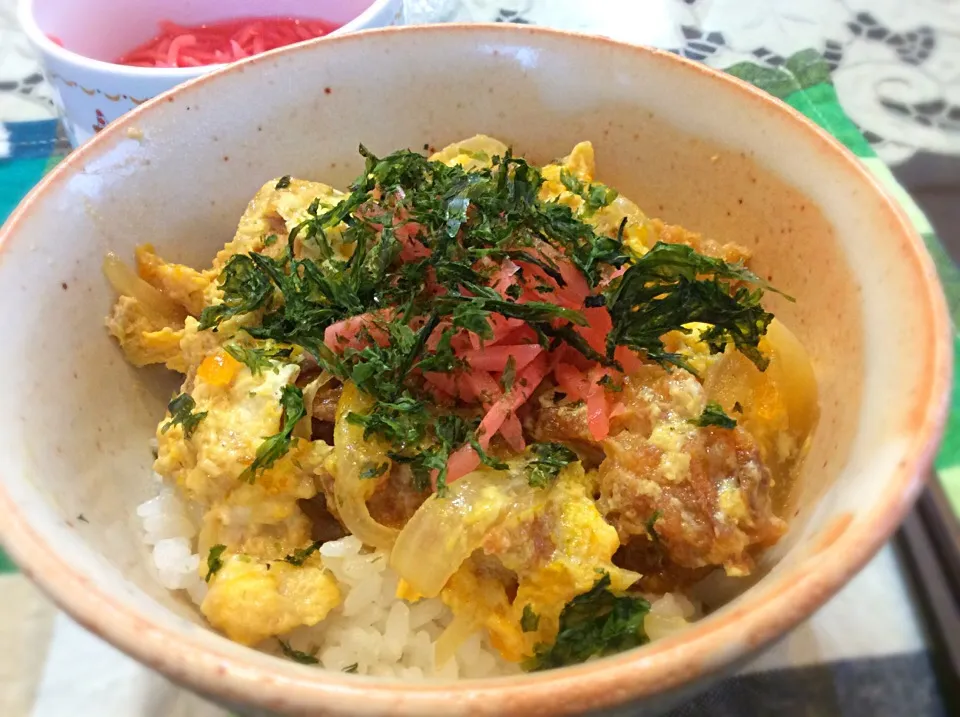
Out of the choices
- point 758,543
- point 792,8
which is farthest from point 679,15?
point 758,543

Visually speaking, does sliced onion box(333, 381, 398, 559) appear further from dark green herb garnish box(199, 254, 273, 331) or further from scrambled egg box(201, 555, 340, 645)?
dark green herb garnish box(199, 254, 273, 331)

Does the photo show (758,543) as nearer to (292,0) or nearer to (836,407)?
(836,407)

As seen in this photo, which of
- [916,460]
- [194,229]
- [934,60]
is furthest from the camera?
[934,60]

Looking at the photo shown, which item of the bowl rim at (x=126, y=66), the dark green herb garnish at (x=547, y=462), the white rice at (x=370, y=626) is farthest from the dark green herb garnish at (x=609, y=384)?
the bowl rim at (x=126, y=66)

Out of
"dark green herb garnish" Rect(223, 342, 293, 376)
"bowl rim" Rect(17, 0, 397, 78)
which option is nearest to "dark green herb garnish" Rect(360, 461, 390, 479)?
"dark green herb garnish" Rect(223, 342, 293, 376)

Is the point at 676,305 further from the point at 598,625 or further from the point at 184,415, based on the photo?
the point at 184,415

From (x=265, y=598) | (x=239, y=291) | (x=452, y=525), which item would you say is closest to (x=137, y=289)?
(x=239, y=291)

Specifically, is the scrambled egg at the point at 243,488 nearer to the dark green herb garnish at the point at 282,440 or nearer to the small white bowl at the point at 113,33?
the dark green herb garnish at the point at 282,440
